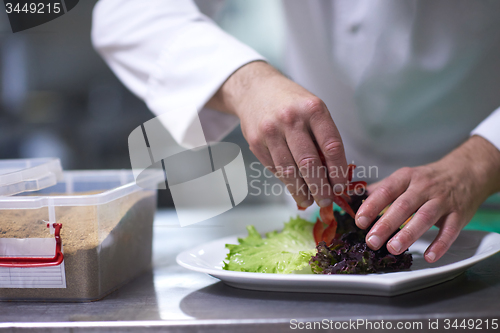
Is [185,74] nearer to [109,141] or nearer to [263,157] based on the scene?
[263,157]

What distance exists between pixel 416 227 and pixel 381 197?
70 millimetres

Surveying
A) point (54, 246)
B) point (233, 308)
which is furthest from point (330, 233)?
point (54, 246)

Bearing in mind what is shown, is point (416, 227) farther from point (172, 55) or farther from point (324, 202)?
point (172, 55)

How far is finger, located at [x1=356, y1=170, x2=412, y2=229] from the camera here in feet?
1.92

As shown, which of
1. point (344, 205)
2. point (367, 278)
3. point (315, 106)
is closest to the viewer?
point (367, 278)

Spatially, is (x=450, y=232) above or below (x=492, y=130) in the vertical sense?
below

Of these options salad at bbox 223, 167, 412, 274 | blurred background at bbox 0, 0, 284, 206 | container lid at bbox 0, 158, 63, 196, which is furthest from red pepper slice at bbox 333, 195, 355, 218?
blurred background at bbox 0, 0, 284, 206

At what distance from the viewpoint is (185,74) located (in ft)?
3.02

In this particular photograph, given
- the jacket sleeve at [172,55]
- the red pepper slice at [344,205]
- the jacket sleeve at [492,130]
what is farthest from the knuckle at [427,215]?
the jacket sleeve at [172,55]

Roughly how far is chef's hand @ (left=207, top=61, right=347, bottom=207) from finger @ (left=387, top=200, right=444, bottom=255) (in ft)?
0.41

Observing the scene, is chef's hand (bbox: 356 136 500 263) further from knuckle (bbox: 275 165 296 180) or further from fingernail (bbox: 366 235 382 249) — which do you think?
knuckle (bbox: 275 165 296 180)

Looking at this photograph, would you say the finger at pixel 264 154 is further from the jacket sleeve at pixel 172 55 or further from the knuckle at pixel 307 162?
the jacket sleeve at pixel 172 55

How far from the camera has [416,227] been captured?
57cm

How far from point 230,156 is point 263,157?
17cm
